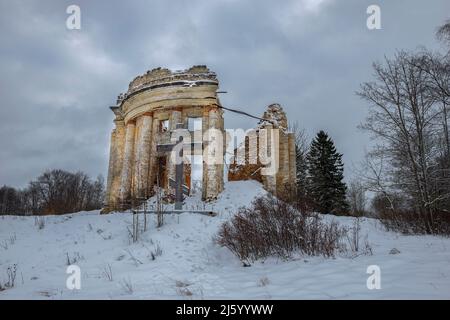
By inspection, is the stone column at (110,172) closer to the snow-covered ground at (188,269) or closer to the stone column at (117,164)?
the stone column at (117,164)

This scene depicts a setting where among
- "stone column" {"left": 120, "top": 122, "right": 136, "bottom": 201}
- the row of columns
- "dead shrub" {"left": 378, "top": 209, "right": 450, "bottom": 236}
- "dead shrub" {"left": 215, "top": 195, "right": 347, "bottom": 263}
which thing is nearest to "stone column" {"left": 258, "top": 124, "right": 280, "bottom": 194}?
the row of columns

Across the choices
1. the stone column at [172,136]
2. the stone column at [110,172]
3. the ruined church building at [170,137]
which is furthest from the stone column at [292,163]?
the stone column at [110,172]

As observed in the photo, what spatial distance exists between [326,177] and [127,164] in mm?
16027

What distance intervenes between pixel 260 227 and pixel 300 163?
24.1 meters

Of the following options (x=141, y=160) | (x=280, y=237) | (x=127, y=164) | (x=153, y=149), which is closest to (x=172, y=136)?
(x=153, y=149)

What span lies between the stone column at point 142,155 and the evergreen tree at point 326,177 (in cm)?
1291

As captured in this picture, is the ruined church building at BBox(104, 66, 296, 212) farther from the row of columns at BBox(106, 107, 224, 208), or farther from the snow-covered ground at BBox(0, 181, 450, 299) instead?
the snow-covered ground at BBox(0, 181, 450, 299)

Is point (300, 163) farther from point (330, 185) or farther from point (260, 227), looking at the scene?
point (260, 227)

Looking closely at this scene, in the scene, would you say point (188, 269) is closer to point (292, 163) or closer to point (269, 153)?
point (269, 153)

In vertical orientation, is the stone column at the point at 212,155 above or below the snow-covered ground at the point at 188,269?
above

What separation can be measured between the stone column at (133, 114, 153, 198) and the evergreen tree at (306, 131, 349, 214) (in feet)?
42.4

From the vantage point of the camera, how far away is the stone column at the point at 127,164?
17.1 m

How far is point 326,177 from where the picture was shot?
24.7m

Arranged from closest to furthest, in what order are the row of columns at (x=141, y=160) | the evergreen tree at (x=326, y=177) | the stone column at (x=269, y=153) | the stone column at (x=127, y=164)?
the row of columns at (x=141, y=160) < the stone column at (x=127, y=164) < the stone column at (x=269, y=153) < the evergreen tree at (x=326, y=177)
